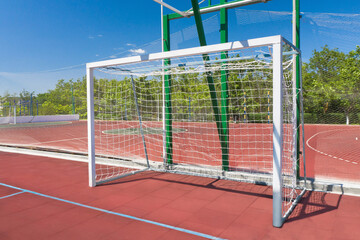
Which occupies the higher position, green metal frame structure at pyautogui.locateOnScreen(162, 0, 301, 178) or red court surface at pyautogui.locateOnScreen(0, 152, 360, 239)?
green metal frame structure at pyautogui.locateOnScreen(162, 0, 301, 178)

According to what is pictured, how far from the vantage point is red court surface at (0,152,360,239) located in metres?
3.15

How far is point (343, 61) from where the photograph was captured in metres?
6.18

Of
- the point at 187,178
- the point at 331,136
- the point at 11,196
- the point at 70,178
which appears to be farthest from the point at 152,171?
the point at 331,136

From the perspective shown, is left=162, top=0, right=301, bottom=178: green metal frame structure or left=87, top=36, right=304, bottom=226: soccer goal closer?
left=87, top=36, right=304, bottom=226: soccer goal

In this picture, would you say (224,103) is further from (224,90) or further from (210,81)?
(210,81)

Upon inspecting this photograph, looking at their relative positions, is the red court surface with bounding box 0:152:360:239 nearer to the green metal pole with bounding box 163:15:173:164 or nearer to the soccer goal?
the soccer goal

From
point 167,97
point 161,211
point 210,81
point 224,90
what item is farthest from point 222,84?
point 161,211

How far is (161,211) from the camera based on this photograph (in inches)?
150

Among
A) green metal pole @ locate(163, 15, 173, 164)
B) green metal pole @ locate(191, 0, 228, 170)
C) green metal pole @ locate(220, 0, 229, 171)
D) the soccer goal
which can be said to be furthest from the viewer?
green metal pole @ locate(163, 15, 173, 164)

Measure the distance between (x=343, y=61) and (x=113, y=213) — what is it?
5.95 meters

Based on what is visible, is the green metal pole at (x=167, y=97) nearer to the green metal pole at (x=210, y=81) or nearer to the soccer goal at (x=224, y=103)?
the soccer goal at (x=224, y=103)

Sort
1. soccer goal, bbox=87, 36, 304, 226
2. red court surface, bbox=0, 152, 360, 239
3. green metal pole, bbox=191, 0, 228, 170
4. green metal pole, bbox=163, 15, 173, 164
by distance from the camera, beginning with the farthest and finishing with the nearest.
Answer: green metal pole, bbox=163, 15, 173, 164
green metal pole, bbox=191, 0, 228, 170
soccer goal, bbox=87, 36, 304, 226
red court surface, bbox=0, 152, 360, 239

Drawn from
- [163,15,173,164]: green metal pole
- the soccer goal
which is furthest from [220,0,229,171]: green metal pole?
[163,15,173,164]: green metal pole

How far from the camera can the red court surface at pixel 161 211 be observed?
10.3 ft
